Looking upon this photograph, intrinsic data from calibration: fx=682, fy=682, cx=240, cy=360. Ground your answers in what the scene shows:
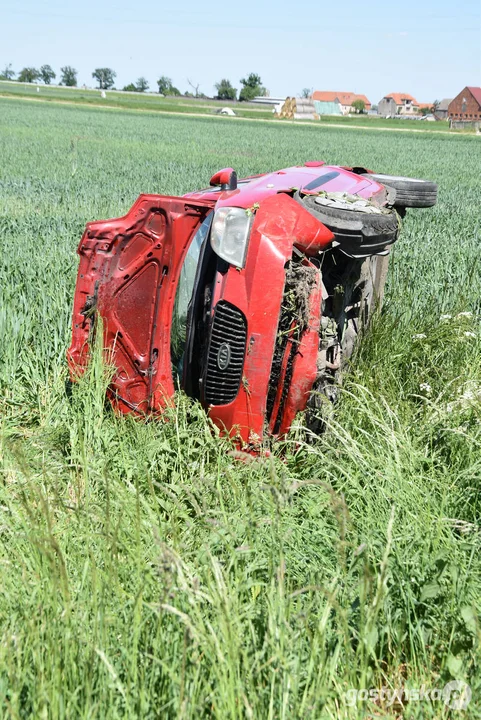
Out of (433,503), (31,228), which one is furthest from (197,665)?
(31,228)

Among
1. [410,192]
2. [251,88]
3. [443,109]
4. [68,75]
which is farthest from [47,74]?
[410,192]

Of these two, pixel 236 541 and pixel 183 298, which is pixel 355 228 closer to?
pixel 183 298

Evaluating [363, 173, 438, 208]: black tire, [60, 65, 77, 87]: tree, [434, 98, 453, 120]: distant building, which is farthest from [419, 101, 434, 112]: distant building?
[363, 173, 438, 208]: black tire

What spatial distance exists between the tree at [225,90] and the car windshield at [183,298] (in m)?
132

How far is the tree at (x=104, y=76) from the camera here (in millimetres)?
149375

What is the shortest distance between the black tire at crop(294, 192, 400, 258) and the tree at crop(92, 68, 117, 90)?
15915 cm

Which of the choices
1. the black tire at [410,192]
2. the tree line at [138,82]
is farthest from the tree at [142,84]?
the black tire at [410,192]

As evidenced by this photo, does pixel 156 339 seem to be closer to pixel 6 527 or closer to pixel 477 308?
pixel 6 527

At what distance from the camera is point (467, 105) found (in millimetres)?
106812

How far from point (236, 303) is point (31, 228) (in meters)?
5.67

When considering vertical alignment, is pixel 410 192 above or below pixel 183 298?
above

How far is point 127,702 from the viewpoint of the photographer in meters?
1.72

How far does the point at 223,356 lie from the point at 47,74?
173m

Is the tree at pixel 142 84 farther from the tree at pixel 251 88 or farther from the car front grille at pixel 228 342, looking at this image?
the car front grille at pixel 228 342
